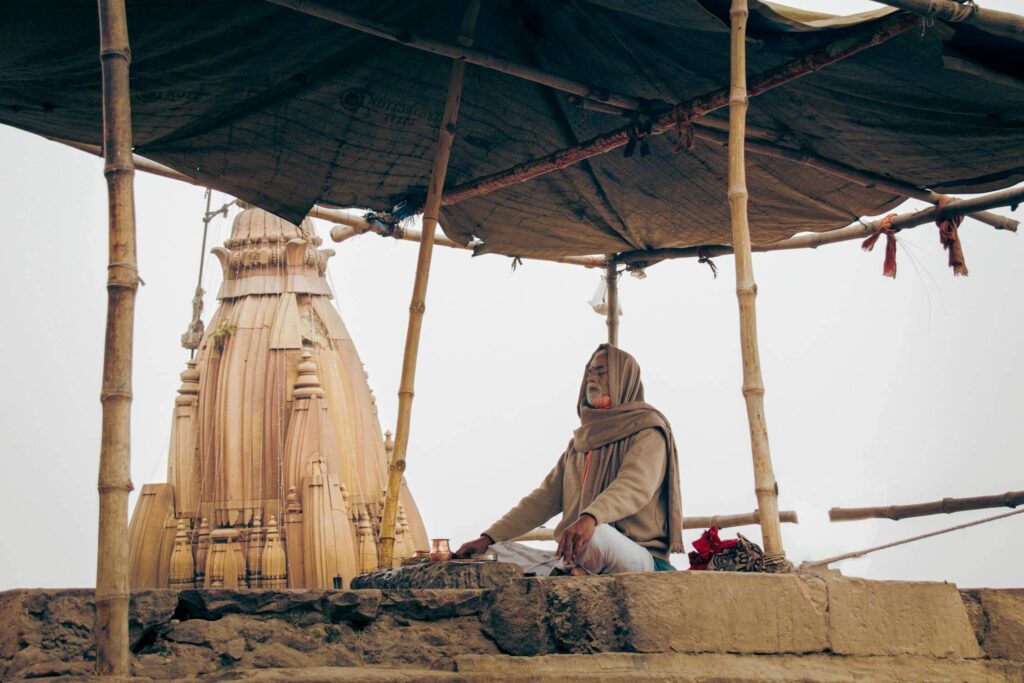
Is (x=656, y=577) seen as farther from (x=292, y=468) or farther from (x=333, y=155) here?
(x=292, y=468)

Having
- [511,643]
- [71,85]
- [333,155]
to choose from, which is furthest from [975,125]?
[71,85]

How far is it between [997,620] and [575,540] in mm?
1666

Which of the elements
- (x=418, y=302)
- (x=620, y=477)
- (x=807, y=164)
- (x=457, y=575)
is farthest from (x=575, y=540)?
(x=807, y=164)

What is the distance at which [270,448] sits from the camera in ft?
55.0

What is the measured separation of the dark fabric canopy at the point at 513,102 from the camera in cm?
598

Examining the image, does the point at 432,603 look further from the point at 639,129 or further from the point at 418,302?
the point at 639,129

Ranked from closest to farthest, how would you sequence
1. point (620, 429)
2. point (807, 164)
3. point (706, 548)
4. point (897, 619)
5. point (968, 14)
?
point (897, 619) → point (706, 548) → point (968, 14) → point (620, 429) → point (807, 164)

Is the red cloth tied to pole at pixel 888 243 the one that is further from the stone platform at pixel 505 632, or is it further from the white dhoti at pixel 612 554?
the stone platform at pixel 505 632

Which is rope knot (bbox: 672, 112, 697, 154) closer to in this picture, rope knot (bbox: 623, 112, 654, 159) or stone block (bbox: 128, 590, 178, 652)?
rope knot (bbox: 623, 112, 654, 159)

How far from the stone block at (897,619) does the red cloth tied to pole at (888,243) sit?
3.86 m

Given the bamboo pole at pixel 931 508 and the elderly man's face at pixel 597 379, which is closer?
the elderly man's face at pixel 597 379

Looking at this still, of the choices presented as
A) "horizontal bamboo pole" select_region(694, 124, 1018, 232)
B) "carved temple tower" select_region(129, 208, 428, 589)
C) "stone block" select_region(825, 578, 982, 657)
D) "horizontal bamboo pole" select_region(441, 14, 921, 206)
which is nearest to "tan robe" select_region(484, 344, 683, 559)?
"stone block" select_region(825, 578, 982, 657)

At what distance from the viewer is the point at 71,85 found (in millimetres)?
6168

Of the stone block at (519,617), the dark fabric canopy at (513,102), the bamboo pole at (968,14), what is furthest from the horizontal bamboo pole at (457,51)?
the stone block at (519,617)
